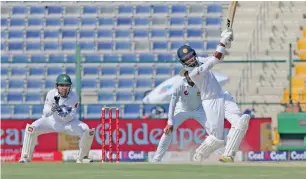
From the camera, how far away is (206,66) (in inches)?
572

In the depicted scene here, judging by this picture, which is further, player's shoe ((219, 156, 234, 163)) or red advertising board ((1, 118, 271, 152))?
red advertising board ((1, 118, 271, 152))

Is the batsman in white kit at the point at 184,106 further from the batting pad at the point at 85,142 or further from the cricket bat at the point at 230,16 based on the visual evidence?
the cricket bat at the point at 230,16

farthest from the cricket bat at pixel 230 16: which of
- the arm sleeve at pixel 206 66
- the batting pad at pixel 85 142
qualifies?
the batting pad at pixel 85 142

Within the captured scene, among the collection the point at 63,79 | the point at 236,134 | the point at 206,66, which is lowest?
the point at 236,134

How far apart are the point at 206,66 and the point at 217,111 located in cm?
67

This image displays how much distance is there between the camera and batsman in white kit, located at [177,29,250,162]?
14.5 meters

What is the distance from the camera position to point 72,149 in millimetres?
21547

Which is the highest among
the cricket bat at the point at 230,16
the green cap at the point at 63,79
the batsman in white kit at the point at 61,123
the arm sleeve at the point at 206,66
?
the cricket bat at the point at 230,16

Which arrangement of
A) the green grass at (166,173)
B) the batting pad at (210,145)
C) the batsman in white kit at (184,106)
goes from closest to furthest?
the green grass at (166,173) → the batting pad at (210,145) → the batsman in white kit at (184,106)

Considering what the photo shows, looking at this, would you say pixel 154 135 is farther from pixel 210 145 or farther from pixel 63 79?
pixel 210 145

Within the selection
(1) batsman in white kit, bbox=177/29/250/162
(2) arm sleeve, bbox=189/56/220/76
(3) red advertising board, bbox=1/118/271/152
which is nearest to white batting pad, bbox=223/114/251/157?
(1) batsman in white kit, bbox=177/29/250/162

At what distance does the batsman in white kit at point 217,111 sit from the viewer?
14461 mm

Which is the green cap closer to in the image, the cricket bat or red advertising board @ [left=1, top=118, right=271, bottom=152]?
the cricket bat

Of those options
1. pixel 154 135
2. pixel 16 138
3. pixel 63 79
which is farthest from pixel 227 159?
pixel 16 138
